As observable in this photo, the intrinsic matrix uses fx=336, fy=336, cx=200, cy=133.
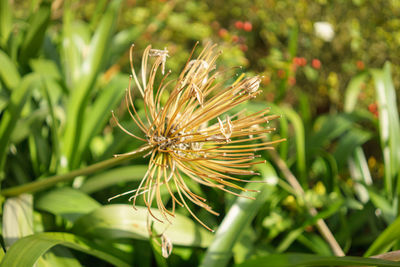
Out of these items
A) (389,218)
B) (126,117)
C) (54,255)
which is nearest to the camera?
(54,255)

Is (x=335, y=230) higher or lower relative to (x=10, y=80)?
lower

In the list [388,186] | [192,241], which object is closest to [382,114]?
[388,186]

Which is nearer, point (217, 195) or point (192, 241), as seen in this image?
point (192, 241)

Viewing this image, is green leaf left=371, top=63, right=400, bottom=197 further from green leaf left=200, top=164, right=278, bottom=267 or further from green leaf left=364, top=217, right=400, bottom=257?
green leaf left=200, top=164, right=278, bottom=267

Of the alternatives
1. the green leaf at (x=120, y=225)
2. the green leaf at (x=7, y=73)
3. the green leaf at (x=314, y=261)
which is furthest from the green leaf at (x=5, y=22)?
the green leaf at (x=314, y=261)

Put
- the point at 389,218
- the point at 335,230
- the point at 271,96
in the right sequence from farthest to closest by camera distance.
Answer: the point at 271,96 → the point at 335,230 → the point at 389,218

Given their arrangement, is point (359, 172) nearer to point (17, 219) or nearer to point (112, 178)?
point (112, 178)

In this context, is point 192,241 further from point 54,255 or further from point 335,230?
point 335,230

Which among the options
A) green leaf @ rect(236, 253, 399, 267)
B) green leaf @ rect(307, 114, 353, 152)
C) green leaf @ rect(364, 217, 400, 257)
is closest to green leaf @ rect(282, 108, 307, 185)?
green leaf @ rect(307, 114, 353, 152)
